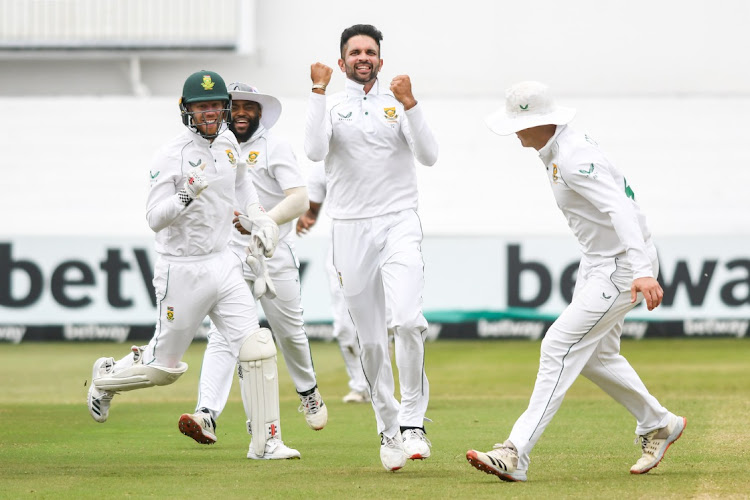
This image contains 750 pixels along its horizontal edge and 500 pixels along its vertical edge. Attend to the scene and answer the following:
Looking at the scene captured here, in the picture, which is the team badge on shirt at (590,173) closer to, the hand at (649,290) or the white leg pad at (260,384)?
the hand at (649,290)

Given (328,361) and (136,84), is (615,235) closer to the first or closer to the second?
(328,361)

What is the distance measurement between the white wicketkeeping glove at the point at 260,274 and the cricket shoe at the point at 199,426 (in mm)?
805

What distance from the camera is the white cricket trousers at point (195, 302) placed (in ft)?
22.2

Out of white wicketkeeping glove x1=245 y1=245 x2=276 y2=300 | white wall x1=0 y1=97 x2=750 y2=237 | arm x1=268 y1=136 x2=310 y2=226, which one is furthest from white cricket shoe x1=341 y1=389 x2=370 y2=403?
white wall x1=0 y1=97 x2=750 y2=237

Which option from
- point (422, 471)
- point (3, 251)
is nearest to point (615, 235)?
point (422, 471)

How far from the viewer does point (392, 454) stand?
21.1ft

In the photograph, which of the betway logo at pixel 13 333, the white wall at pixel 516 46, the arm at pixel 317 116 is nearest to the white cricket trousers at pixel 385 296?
the arm at pixel 317 116

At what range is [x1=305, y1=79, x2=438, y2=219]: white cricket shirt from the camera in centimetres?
678

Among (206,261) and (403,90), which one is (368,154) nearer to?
(403,90)

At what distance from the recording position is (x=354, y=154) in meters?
6.85

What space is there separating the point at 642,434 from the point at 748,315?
10426mm

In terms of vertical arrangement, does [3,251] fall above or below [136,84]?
below

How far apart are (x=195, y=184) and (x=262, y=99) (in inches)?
58.9

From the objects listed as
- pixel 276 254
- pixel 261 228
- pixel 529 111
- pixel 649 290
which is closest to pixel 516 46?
pixel 276 254
